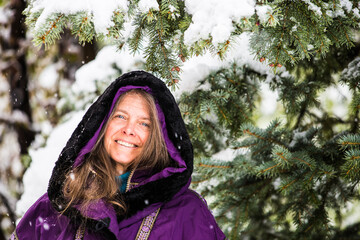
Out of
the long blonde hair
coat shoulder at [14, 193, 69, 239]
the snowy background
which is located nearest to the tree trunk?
the snowy background

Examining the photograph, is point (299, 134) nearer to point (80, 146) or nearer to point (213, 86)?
point (213, 86)

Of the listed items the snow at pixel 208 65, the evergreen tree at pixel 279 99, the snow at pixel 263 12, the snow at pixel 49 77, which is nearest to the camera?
the snow at pixel 263 12

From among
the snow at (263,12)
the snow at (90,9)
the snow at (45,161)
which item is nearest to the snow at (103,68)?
the snow at (45,161)

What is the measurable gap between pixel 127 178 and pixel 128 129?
310 millimetres

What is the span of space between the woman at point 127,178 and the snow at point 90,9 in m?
0.55

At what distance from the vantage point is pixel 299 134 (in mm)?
2643

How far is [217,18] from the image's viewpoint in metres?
1.57

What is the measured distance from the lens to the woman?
1.88m

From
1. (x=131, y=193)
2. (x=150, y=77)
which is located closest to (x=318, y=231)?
(x=131, y=193)

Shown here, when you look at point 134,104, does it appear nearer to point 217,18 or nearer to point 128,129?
point 128,129

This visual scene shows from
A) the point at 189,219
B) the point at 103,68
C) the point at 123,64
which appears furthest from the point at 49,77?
the point at 189,219

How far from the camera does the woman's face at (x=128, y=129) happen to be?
2068mm

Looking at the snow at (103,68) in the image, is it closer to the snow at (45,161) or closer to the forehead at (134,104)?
the snow at (45,161)

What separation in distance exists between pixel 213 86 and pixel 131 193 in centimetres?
113
